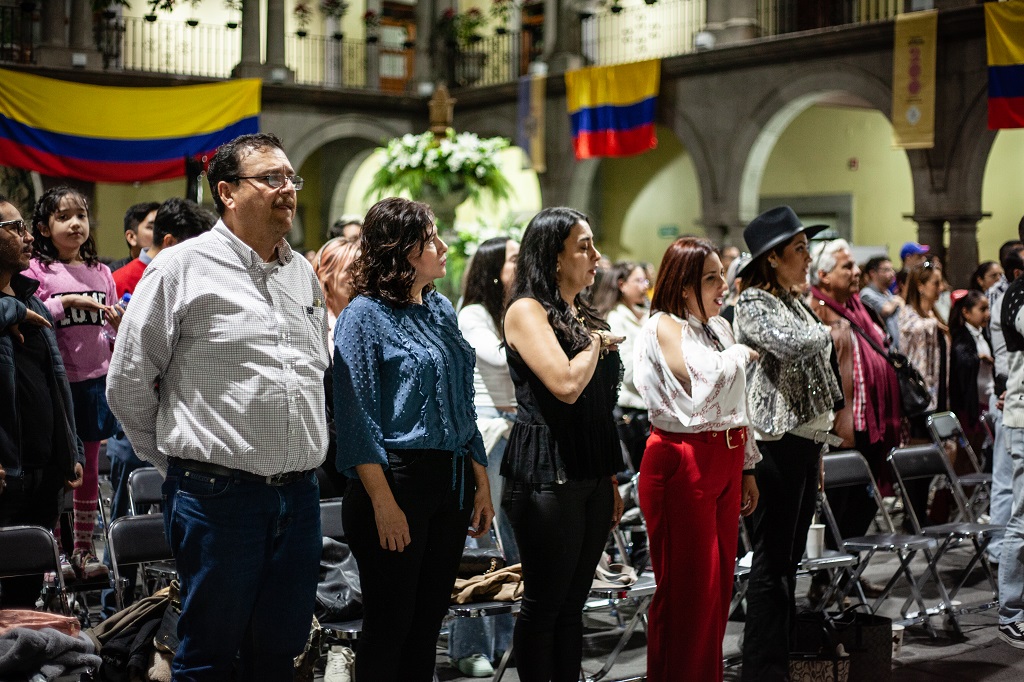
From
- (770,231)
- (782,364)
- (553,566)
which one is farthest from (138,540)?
(770,231)

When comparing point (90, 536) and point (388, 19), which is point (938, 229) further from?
point (388, 19)

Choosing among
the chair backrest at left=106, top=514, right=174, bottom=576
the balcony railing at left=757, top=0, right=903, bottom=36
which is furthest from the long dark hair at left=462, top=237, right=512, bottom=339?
the balcony railing at left=757, top=0, right=903, bottom=36

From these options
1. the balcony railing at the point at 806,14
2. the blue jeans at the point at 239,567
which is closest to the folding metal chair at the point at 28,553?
the blue jeans at the point at 239,567

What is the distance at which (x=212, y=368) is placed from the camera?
2854 millimetres

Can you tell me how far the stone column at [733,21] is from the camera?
572 inches

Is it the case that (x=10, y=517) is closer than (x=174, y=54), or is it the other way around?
(x=10, y=517)

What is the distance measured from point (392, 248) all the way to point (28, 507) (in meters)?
1.87

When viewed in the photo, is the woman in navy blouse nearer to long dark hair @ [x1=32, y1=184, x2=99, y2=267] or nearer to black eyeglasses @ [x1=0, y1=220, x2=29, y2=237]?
black eyeglasses @ [x1=0, y1=220, x2=29, y2=237]

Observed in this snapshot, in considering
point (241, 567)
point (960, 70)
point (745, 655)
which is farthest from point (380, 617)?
point (960, 70)

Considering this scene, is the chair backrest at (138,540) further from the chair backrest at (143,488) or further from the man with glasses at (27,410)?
the chair backrest at (143,488)

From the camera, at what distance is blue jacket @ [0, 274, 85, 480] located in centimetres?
405

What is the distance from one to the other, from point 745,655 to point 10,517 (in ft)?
8.48

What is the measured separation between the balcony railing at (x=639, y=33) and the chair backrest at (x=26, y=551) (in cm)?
1432

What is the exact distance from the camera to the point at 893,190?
16.2 metres
